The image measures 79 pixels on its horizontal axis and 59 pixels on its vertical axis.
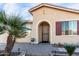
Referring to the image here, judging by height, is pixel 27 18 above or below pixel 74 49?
above

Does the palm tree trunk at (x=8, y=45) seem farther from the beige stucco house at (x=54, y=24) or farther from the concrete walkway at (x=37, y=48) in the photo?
the beige stucco house at (x=54, y=24)

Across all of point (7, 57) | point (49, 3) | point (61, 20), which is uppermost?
point (49, 3)

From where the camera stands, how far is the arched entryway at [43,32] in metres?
2.59

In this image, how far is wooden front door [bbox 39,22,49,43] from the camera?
259cm

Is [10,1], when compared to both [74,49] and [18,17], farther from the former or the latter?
[74,49]

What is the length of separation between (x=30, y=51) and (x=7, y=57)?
0.35 meters

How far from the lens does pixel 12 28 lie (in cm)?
258

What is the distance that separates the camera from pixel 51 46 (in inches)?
103

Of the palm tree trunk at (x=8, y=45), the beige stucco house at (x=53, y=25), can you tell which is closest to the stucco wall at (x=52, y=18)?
the beige stucco house at (x=53, y=25)

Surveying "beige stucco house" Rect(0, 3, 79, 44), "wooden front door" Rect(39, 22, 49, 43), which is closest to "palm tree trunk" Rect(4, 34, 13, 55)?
"beige stucco house" Rect(0, 3, 79, 44)

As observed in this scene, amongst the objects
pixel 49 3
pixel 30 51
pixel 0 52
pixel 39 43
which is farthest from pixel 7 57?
pixel 49 3

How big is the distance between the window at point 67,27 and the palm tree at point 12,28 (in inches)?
19.3

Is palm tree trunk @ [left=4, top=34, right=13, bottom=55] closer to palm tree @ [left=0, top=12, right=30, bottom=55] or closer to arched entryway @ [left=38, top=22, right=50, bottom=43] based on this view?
palm tree @ [left=0, top=12, right=30, bottom=55]

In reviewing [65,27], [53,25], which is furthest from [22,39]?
[65,27]
